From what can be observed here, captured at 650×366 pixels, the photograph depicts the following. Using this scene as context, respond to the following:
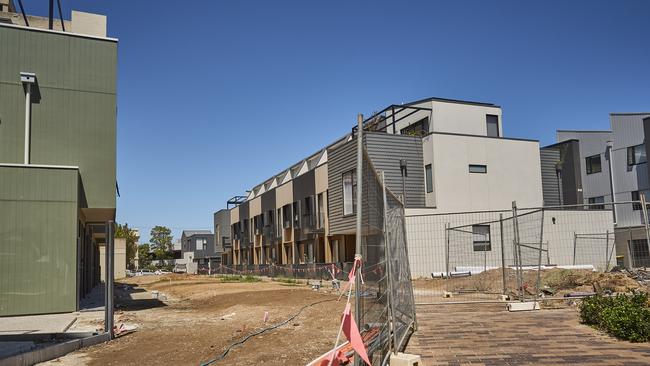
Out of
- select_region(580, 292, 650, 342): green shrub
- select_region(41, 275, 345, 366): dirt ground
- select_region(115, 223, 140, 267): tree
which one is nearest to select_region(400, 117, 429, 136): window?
select_region(41, 275, 345, 366): dirt ground

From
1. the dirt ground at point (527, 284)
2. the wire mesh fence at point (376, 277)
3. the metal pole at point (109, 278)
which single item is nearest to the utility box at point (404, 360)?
the wire mesh fence at point (376, 277)

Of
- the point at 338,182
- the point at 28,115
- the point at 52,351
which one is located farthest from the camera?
the point at 338,182

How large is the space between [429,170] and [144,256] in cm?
6644

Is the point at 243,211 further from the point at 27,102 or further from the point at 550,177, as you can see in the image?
the point at 27,102

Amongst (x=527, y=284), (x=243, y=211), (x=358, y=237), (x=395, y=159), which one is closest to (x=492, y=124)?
(x=395, y=159)

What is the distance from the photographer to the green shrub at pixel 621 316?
308 inches

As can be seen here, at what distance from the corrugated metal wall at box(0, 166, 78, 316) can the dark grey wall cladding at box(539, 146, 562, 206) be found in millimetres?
25037

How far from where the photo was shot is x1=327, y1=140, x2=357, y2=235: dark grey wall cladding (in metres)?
28.8

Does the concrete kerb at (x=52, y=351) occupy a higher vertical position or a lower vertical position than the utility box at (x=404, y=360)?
lower

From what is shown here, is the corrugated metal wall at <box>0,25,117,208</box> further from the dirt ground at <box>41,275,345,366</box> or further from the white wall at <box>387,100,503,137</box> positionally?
the white wall at <box>387,100,503,137</box>

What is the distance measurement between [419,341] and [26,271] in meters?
10.5

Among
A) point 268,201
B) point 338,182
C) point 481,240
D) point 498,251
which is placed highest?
point 268,201

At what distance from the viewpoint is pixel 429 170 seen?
92.5 ft

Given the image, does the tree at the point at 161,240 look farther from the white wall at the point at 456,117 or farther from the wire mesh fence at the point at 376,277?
the wire mesh fence at the point at 376,277
